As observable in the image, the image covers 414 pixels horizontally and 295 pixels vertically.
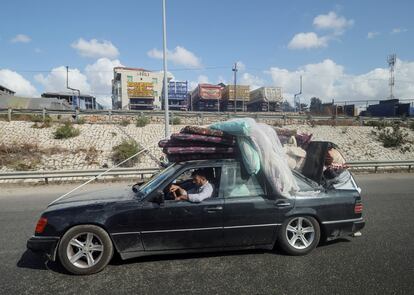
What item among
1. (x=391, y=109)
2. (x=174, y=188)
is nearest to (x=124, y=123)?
(x=174, y=188)

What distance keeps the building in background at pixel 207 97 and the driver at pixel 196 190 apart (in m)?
41.6

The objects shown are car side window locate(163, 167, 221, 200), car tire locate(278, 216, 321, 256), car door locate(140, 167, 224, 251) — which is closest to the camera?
car door locate(140, 167, 224, 251)

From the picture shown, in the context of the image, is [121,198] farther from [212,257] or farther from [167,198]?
[212,257]

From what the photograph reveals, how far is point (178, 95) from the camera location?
43844mm

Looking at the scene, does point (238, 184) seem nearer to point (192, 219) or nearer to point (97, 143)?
point (192, 219)

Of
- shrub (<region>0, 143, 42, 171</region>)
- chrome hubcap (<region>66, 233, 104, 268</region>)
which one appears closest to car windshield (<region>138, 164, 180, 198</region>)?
chrome hubcap (<region>66, 233, 104, 268</region>)

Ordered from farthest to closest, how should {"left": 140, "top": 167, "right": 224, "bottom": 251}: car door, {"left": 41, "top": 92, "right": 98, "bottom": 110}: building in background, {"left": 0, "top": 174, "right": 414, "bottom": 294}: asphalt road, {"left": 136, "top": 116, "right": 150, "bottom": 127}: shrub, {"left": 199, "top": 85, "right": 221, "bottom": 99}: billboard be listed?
{"left": 41, "top": 92, "right": 98, "bottom": 110}: building in background, {"left": 199, "top": 85, "right": 221, "bottom": 99}: billboard, {"left": 136, "top": 116, "right": 150, "bottom": 127}: shrub, {"left": 140, "top": 167, "right": 224, "bottom": 251}: car door, {"left": 0, "top": 174, "right": 414, "bottom": 294}: asphalt road

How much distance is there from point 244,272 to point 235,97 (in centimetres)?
4192

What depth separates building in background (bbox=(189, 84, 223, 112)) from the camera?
45938 mm

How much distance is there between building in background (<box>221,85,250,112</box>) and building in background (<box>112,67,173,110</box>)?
882 cm

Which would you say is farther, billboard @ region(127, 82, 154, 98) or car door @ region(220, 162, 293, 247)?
billboard @ region(127, 82, 154, 98)

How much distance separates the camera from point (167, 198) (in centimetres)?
473

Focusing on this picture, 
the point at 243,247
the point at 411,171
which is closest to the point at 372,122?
the point at 411,171

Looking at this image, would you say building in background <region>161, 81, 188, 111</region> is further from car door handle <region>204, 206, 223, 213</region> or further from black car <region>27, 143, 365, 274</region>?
car door handle <region>204, 206, 223, 213</region>
